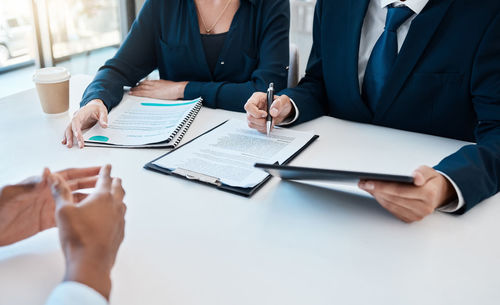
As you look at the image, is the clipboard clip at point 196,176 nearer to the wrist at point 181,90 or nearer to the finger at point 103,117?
the finger at point 103,117

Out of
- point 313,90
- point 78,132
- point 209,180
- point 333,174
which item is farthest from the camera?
point 313,90

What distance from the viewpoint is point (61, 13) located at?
3656mm

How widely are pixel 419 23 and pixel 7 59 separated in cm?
395

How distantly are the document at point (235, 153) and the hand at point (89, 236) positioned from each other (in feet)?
1.07

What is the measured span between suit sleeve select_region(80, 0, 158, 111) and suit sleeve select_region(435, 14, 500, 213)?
1.10m

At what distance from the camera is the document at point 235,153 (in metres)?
0.92

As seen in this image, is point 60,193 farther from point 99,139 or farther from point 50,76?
point 50,76

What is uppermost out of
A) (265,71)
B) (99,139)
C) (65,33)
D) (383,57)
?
(383,57)

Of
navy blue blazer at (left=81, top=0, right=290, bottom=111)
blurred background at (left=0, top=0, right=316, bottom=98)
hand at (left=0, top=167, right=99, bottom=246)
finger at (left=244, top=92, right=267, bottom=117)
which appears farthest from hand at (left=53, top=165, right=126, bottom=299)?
blurred background at (left=0, top=0, right=316, bottom=98)

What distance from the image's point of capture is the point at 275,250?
701 millimetres

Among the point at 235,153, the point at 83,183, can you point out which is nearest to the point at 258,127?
the point at 235,153

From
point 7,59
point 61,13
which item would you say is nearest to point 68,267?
point 61,13

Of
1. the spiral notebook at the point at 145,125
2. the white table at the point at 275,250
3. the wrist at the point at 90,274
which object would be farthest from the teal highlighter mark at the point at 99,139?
the wrist at the point at 90,274

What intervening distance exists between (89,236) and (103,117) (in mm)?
708
